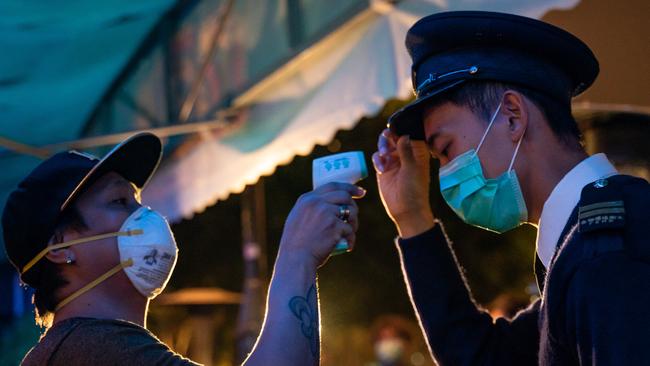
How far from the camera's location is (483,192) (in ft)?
8.48

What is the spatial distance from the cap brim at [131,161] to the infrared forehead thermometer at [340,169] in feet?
2.30

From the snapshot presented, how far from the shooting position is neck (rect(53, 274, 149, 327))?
110 inches

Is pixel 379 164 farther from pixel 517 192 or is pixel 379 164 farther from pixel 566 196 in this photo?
pixel 566 196

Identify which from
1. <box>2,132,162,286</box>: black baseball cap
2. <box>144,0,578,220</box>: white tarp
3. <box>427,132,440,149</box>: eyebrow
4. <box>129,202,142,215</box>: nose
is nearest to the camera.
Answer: <box>427,132,440,149</box>: eyebrow

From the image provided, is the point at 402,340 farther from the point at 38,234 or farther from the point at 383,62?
the point at 38,234

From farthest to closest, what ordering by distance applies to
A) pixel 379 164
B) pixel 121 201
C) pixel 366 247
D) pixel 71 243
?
pixel 366 247 < pixel 379 164 < pixel 121 201 < pixel 71 243

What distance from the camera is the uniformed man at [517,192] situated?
78.7 inches

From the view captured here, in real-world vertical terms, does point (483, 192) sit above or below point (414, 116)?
below

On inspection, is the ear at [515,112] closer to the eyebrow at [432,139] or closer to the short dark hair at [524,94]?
the short dark hair at [524,94]

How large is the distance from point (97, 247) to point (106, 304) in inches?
6.7

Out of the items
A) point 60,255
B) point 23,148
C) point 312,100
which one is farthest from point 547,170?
point 23,148

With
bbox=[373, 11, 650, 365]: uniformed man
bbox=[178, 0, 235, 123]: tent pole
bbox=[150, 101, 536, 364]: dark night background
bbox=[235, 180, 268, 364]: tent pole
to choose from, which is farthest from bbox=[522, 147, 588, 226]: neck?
bbox=[150, 101, 536, 364]: dark night background

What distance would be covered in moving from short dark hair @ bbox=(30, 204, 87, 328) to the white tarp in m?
1.54

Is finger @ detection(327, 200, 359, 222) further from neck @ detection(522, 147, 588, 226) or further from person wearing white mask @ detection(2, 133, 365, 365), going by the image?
neck @ detection(522, 147, 588, 226)
